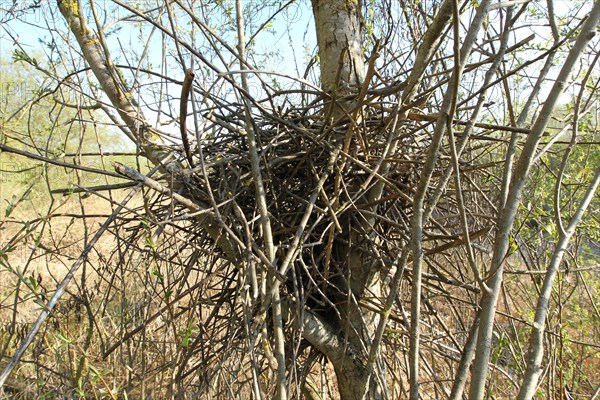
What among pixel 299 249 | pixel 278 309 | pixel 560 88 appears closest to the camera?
pixel 560 88

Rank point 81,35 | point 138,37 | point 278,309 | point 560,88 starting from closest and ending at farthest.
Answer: point 560,88 → point 278,309 → point 81,35 → point 138,37

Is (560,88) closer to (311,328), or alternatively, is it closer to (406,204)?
(406,204)

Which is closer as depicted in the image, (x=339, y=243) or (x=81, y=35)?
(x=81, y=35)

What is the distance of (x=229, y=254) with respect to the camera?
1088 millimetres

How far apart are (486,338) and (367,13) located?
1.54m

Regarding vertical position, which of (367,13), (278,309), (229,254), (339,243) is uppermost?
(367,13)

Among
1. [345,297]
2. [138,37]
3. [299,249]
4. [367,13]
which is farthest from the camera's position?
[138,37]

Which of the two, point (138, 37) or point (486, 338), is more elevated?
point (138, 37)

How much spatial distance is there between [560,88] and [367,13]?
4.37 feet

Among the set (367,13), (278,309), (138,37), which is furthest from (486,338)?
(138,37)

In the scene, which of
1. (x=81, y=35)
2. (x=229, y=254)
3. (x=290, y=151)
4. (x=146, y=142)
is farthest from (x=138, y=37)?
(x=229, y=254)

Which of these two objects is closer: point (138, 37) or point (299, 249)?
point (299, 249)

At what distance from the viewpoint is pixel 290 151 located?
3.86ft

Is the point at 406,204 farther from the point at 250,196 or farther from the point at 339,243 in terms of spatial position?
the point at 250,196
